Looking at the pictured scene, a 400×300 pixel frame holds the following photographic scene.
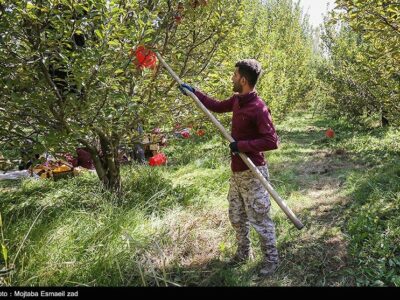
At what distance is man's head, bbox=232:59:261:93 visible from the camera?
3.18 meters

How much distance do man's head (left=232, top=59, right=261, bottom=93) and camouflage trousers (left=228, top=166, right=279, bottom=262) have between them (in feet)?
2.52

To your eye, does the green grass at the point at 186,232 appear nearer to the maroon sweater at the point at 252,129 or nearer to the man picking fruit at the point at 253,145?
the man picking fruit at the point at 253,145

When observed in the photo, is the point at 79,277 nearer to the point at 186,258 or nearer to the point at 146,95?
the point at 186,258

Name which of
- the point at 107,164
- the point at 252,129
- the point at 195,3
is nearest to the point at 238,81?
the point at 252,129

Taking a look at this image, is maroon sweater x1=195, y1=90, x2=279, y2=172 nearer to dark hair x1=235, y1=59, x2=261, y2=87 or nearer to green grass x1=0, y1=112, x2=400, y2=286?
dark hair x1=235, y1=59, x2=261, y2=87

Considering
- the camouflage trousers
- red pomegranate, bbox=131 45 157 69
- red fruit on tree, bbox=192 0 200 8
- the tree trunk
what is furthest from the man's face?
the tree trunk

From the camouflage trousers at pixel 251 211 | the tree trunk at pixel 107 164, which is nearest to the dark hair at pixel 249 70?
the camouflage trousers at pixel 251 211

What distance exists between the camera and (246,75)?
3.19m

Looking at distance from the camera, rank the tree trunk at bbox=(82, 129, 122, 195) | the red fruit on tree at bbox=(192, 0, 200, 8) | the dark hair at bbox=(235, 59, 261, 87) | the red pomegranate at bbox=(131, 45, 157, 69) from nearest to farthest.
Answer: the dark hair at bbox=(235, 59, 261, 87)
the red pomegranate at bbox=(131, 45, 157, 69)
the red fruit on tree at bbox=(192, 0, 200, 8)
the tree trunk at bbox=(82, 129, 122, 195)

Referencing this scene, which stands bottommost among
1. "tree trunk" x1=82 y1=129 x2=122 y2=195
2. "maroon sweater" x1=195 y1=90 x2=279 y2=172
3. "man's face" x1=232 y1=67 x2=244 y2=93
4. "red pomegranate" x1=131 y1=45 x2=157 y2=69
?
"tree trunk" x1=82 y1=129 x2=122 y2=195

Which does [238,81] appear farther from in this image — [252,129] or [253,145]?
→ [253,145]

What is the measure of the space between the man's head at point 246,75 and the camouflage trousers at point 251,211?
2.52ft

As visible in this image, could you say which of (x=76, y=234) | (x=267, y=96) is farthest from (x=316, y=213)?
(x=267, y=96)

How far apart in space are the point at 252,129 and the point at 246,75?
1.61 feet
